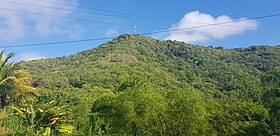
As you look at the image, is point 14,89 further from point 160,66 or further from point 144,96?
point 160,66

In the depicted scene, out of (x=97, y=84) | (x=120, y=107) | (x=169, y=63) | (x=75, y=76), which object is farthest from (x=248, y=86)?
(x=169, y=63)

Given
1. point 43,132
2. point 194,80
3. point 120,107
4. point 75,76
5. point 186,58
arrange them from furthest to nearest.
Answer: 1. point 186,58
2. point 194,80
3. point 75,76
4. point 120,107
5. point 43,132

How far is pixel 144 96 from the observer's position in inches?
979

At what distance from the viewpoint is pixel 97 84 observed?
6384cm

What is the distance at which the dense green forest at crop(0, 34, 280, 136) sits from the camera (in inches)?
569

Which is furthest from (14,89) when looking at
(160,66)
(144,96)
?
(160,66)

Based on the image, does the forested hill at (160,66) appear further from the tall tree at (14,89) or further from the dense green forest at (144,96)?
the tall tree at (14,89)

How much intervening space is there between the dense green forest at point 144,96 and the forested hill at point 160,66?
27cm

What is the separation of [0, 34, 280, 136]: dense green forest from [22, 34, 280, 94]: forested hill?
0.27 m

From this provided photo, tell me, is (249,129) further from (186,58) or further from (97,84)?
(186,58)

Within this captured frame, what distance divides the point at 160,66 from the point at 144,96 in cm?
6774

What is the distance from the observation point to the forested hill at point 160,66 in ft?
223

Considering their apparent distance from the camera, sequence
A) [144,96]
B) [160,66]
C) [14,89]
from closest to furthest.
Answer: [14,89] → [144,96] → [160,66]

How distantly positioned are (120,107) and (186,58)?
82.8 meters
